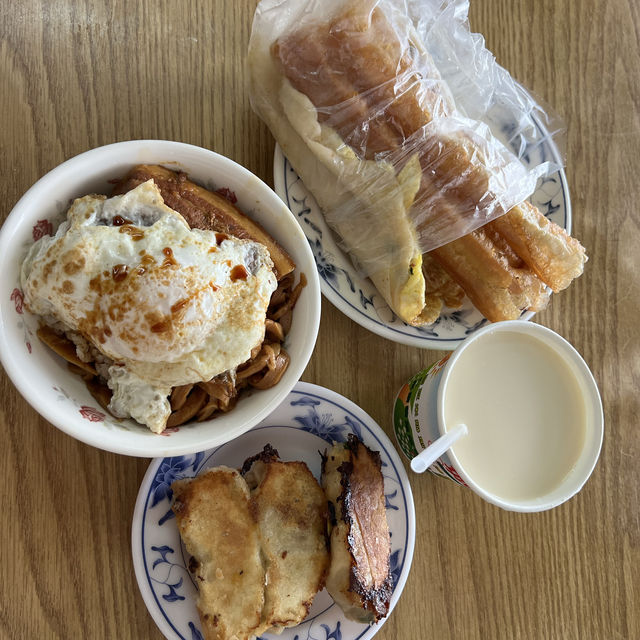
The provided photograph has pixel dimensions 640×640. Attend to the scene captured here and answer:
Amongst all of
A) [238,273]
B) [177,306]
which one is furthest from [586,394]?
[177,306]

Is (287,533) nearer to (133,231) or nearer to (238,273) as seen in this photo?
(238,273)

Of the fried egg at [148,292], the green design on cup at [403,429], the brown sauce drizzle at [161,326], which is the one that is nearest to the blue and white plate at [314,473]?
the green design on cup at [403,429]

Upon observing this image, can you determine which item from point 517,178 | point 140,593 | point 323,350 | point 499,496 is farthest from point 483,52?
point 140,593

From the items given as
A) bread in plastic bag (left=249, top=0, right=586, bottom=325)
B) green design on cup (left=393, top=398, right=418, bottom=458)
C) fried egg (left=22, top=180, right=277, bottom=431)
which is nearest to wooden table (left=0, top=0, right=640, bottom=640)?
green design on cup (left=393, top=398, right=418, bottom=458)

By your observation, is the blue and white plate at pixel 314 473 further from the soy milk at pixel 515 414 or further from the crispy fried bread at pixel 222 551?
the soy milk at pixel 515 414

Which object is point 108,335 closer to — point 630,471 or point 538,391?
point 538,391

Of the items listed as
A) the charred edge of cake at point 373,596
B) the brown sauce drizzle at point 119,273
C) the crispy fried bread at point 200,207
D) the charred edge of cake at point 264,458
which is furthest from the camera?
the charred edge of cake at point 264,458

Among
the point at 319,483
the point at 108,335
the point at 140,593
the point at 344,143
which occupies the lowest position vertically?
the point at 140,593
